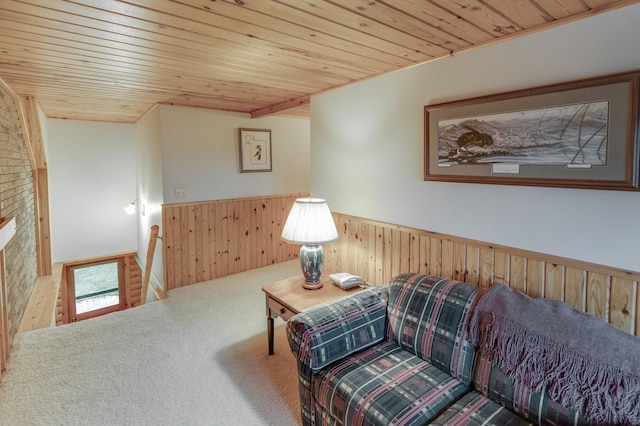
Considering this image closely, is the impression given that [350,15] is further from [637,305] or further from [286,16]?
[637,305]

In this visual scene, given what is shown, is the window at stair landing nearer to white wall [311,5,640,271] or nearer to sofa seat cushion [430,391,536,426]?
white wall [311,5,640,271]

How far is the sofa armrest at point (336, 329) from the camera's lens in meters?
1.69

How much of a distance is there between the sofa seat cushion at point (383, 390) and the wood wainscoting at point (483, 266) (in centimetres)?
66

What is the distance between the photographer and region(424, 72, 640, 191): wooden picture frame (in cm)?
144

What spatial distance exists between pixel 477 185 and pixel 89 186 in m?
5.56

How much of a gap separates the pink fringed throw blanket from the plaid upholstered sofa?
5 cm

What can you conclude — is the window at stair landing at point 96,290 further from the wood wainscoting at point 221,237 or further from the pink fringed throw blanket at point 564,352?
the pink fringed throw blanket at point 564,352

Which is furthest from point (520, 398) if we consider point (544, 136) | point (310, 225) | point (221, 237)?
point (221, 237)

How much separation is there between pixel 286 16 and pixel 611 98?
4.89ft

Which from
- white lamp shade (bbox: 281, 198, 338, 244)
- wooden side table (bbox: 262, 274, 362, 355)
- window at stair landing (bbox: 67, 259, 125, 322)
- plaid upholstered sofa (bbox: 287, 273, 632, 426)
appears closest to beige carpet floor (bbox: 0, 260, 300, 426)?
wooden side table (bbox: 262, 274, 362, 355)

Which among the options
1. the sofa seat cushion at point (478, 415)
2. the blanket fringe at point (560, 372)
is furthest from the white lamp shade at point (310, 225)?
the sofa seat cushion at point (478, 415)

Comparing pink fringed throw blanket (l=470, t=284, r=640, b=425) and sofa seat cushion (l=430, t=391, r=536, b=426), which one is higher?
pink fringed throw blanket (l=470, t=284, r=640, b=425)

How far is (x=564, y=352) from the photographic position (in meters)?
1.33

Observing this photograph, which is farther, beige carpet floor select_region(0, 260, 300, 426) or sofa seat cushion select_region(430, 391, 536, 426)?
beige carpet floor select_region(0, 260, 300, 426)
